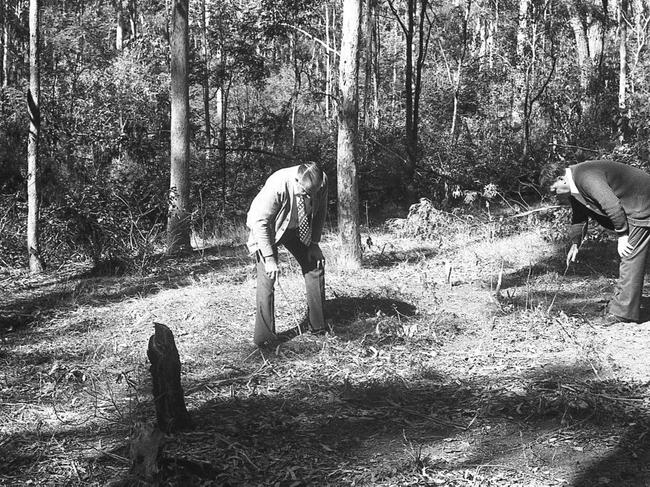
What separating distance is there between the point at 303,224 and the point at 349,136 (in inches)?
141

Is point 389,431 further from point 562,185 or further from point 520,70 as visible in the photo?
point 520,70

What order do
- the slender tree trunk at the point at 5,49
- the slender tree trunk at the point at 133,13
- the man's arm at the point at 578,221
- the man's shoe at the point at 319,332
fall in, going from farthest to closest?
the slender tree trunk at the point at 133,13, the slender tree trunk at the point at 5,49, the man's arm at the point at 578,221, the man's shoe at the point at 319,332

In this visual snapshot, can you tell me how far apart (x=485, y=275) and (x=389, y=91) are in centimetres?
2403

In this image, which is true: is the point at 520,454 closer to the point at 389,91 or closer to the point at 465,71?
the point at 465,71

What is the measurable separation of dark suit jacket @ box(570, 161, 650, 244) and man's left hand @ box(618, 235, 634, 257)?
2.9 inches

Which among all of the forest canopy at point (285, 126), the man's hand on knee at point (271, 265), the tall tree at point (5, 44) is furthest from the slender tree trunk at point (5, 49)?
the man's hand on knee at point (271, 265)

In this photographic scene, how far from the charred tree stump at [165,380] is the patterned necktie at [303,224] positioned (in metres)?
1.83

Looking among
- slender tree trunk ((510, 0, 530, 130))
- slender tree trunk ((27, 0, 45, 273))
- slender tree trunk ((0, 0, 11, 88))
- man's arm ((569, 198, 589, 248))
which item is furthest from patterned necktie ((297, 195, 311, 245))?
slender tree trunk ((0, 0, 11, 88))

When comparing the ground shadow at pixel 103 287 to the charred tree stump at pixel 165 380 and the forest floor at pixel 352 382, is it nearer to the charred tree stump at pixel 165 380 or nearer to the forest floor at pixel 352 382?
the forest floor at pixel 352 382

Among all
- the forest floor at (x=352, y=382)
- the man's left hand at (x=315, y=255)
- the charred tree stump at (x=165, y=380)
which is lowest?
the forest floor at (x=352, y=382)

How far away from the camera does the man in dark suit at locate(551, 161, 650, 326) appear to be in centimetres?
599

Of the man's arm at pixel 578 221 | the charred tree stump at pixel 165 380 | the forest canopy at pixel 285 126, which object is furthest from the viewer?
the forest canopy at pixel 285 126

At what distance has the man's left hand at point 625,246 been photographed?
611 centimetres

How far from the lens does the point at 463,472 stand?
387 centimetres
